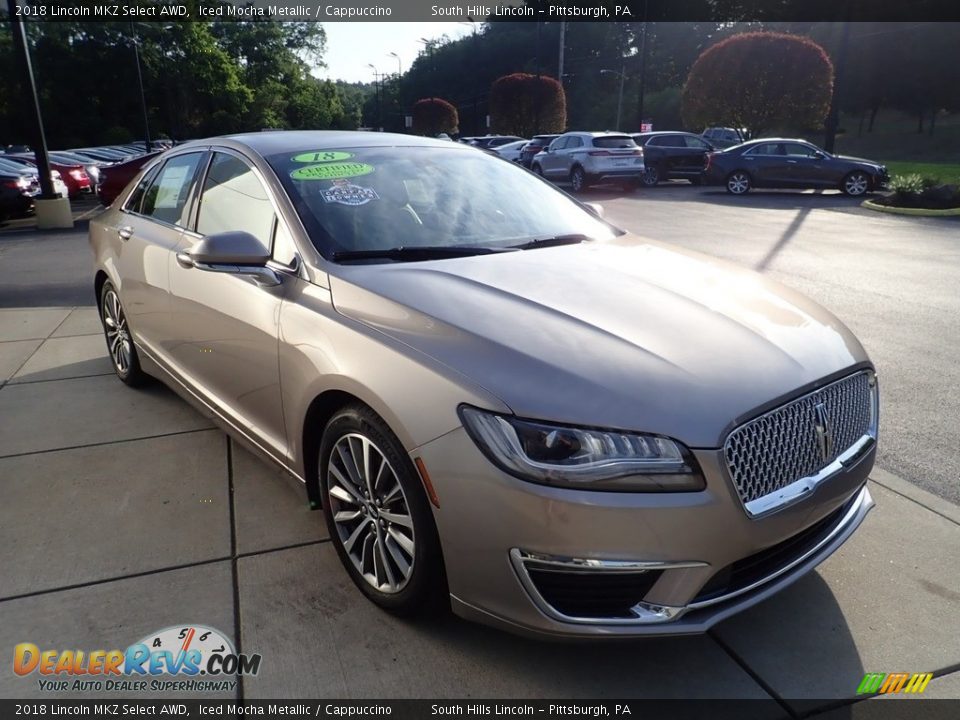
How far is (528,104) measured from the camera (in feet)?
131

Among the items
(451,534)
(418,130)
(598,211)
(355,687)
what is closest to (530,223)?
(598,211)

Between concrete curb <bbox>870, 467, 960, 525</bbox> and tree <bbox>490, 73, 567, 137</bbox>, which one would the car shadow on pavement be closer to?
concrete curb <bbox>870, 467, 960, 525</bbox>

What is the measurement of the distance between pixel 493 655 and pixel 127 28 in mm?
59326

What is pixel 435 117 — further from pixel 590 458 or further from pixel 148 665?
pixel 590 458

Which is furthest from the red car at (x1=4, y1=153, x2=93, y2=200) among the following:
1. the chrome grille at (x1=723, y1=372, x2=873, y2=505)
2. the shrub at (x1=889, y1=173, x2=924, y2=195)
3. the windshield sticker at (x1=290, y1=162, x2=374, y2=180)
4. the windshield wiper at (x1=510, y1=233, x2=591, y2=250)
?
the chrome grille at (x1=723, y1=372, x2=873, y2=505)

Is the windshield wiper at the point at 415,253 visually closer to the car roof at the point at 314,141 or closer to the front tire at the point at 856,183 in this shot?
the car roof at the point at 314,141

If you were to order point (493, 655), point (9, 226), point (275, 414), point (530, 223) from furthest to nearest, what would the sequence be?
point (9, 226), point (530, 223), point (275, 414), point (493, 655)

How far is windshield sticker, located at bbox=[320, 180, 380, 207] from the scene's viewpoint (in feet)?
10.5

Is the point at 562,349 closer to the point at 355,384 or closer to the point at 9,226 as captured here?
the point at 355,384

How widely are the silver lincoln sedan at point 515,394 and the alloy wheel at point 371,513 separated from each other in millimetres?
11

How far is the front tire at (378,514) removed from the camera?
2.35m

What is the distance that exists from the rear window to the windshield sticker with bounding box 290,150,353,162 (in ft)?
57.1

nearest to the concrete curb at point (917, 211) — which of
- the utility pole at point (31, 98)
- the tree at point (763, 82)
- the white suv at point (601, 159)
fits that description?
the white suv at point (601, 159)

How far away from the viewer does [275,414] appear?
3.07 m
